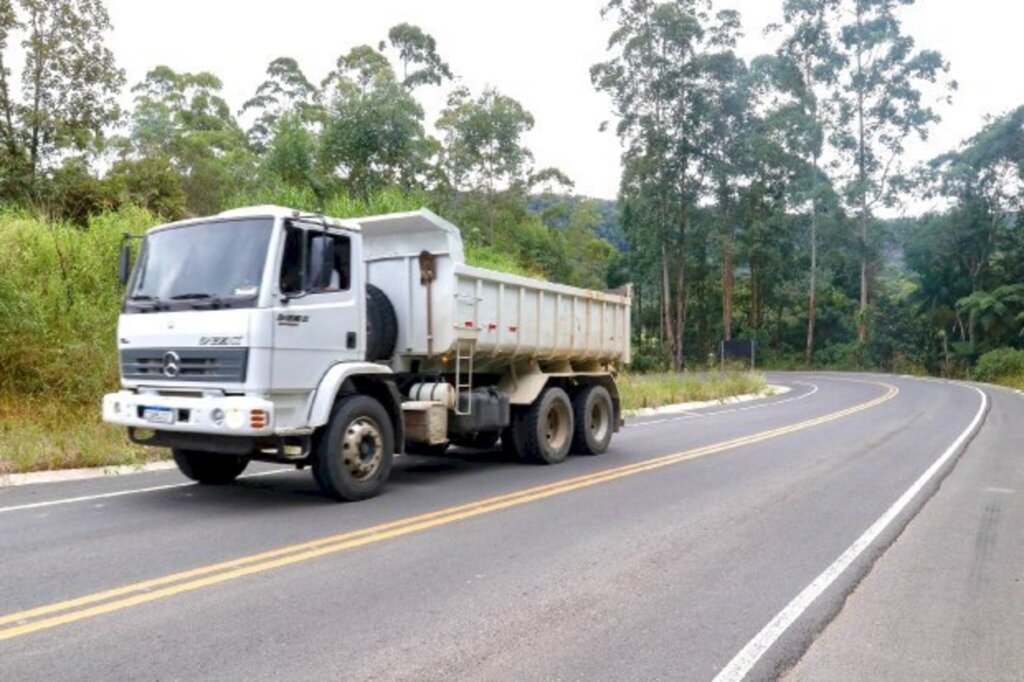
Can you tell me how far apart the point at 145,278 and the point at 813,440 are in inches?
444

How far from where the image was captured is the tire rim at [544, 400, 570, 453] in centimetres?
1149

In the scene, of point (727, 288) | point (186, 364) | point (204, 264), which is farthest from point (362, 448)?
point (727, 288)

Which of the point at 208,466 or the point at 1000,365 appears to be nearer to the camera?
the point at 208,466

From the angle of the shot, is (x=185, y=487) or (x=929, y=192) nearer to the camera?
(x=185, y=487)

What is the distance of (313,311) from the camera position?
305 inches

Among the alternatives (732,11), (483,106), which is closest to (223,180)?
(483,106)

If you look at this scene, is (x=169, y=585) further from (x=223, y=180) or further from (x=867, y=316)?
(x=867, y=316)

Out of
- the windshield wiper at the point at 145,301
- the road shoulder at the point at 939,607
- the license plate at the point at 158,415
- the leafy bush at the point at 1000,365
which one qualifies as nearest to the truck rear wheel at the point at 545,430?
the road shoulder at the point at 939,607

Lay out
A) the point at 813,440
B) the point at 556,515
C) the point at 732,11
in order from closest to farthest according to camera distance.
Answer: the point at 556,515 → the point at 813,440 → the point at 732,11

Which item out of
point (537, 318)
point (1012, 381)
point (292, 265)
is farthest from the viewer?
point (1012, 381)

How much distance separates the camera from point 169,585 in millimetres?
5234

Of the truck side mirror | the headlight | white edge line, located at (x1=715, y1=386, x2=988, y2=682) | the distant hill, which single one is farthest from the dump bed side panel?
the distant hill

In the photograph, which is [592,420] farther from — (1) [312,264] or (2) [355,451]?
(1) [312,264]

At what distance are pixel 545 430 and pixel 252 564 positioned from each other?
5882 millimetres
